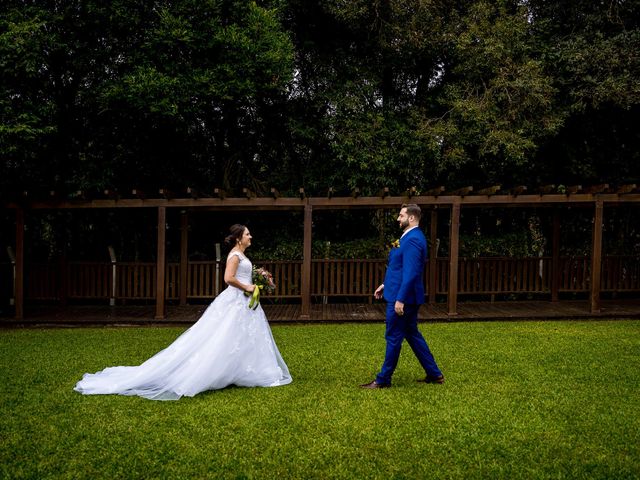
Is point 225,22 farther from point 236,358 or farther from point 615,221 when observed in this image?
point 615,221

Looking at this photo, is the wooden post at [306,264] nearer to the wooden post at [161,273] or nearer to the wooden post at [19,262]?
the wooden post at [161,273]

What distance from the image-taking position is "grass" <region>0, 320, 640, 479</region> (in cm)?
414

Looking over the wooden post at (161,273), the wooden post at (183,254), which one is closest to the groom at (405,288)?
the wooden post at (161,273)

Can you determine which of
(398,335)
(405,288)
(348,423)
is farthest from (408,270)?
(348,423)

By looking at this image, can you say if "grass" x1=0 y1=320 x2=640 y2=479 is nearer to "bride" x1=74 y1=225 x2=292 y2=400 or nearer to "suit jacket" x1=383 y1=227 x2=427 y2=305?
"bride" x1=74 y1=225 x2=292 y2=400

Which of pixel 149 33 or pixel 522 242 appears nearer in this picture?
pixel 149 33

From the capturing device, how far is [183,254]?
13977 millimetres

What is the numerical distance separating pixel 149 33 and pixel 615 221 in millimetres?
13669

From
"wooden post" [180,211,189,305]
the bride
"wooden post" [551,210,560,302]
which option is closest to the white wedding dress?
the bride

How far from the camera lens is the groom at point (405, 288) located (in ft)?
18.9

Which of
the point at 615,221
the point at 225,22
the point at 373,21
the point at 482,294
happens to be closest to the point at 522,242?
the point at 482,294

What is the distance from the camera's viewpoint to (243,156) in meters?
16.6

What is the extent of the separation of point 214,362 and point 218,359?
0.18ft

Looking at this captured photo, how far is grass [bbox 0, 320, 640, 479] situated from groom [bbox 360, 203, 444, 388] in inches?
19.5
